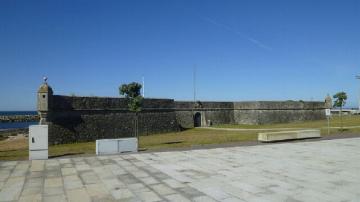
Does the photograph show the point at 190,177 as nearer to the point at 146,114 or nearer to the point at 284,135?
the point at 284,135

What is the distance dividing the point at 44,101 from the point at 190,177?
1474 cm

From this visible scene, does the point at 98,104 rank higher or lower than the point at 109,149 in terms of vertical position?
higher

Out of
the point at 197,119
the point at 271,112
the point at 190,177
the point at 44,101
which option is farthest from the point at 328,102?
the point at 190,177

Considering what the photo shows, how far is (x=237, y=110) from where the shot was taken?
139 ft

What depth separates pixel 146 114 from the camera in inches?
1187

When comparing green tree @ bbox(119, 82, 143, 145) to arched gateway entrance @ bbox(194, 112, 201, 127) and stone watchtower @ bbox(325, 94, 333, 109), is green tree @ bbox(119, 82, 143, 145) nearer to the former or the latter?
arched gateway entrance @ bbox(194, 112, 201, 127)

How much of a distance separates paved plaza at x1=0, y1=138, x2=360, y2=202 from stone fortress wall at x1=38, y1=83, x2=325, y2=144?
10.4m

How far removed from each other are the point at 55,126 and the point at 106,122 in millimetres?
4568

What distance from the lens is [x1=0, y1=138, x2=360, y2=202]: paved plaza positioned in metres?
7.75

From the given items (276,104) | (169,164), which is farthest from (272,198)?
(276,104)

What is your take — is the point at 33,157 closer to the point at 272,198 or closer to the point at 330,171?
the point at 272,198

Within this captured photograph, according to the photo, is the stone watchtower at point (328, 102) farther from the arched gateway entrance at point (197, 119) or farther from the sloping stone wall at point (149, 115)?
the arched gateway entrance at point (197, 119)

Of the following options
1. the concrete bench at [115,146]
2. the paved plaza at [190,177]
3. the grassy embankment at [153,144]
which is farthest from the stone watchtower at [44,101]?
the paved plaza at [190,177]

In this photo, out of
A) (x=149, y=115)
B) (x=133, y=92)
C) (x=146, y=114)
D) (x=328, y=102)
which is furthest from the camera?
(x=328, y=102)
